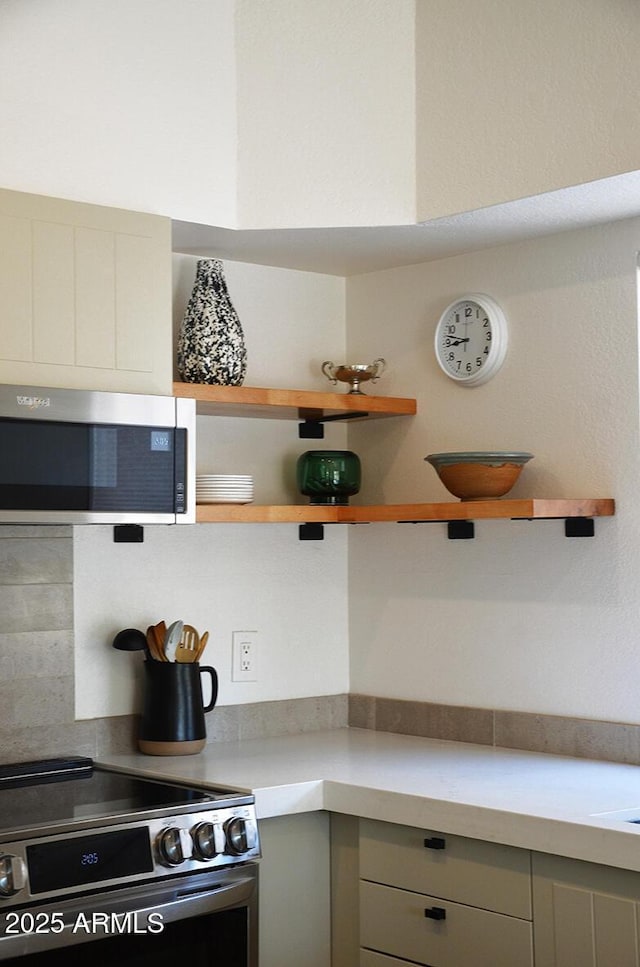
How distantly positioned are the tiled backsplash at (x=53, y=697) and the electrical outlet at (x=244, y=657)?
355 mm

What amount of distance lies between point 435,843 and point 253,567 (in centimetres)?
109

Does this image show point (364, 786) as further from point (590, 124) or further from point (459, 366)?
point (590, 124)

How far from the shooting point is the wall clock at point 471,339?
321 centimetres

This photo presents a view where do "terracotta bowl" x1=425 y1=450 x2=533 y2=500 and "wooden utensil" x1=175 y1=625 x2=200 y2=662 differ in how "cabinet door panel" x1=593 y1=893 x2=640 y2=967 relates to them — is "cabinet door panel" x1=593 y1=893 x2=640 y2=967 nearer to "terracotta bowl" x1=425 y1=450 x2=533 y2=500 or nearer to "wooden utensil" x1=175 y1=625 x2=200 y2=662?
"terracotta bowl" x1=425 y1=450 x2=533 y2=500

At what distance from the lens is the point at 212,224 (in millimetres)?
2918

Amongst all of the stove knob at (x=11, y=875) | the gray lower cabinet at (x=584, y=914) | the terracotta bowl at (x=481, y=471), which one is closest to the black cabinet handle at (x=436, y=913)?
the gray lower cabinet at (x=584, y=914)

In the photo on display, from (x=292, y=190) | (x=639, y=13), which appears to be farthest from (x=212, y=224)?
(x=639, y=13)

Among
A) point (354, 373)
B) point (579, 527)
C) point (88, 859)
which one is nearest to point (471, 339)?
point (354, 373)

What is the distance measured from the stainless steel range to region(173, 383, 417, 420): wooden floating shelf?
36.1 inches

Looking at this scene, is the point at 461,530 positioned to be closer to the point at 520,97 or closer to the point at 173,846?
the point at 520,97

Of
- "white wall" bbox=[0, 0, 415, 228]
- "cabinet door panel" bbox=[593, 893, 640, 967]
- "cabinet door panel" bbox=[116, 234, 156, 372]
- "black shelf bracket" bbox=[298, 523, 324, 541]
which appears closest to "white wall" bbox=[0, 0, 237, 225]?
"white wall" bbox=[0, 0, 415, 228]

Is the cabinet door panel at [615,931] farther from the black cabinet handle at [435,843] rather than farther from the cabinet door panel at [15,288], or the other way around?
the cabinet door panel at [15,288]

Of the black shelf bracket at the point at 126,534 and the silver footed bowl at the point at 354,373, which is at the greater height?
the silver footed bowl at the point at 354,373

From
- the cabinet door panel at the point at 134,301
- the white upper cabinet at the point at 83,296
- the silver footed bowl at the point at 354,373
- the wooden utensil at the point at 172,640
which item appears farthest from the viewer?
the silver footed bowl at the point at 354,373
